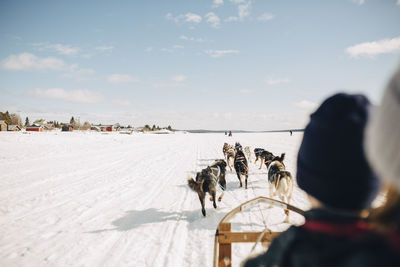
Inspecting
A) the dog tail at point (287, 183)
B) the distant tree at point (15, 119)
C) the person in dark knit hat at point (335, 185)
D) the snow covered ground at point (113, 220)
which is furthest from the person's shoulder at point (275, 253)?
the distant tree at point (15, 119)

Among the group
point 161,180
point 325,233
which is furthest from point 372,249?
point 161,180

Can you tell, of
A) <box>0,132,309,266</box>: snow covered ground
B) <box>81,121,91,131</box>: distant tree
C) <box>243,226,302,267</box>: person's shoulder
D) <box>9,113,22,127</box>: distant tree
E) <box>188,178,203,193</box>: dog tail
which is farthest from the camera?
<box>81,121,91,131</box>: distant tree

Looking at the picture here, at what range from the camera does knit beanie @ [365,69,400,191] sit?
1.87ft

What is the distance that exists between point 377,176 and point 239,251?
3.35 meters

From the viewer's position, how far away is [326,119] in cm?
94

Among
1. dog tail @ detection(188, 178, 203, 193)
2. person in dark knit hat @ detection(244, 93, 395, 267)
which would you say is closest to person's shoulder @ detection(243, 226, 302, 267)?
person in dark knit hat @ detection(244, 93, 395, 267)

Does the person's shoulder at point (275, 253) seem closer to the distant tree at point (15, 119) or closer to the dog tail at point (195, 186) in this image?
the dog tail at point (195, 186)

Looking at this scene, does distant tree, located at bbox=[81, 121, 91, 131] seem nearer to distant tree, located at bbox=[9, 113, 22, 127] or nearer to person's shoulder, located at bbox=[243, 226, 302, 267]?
distant tree, located at bbox=[9, 113, 22, 127]

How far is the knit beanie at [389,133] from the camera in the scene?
0.57 m

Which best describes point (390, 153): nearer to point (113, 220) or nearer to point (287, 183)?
point (287, 183)

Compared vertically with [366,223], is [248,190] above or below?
below

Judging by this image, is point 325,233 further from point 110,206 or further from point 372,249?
point 110,206

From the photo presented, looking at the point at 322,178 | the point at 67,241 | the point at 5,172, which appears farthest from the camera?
the point at 5,172

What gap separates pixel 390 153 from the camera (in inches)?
23.4
